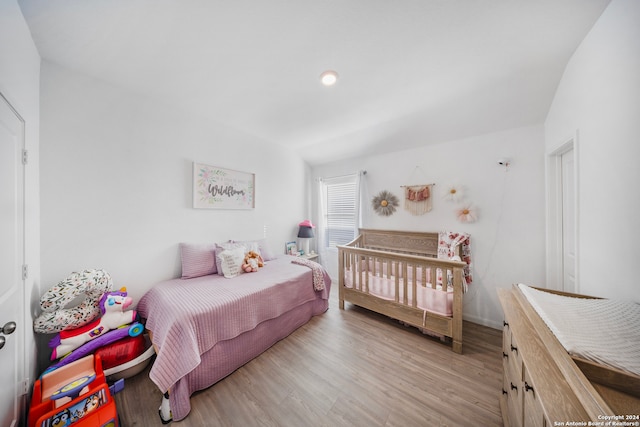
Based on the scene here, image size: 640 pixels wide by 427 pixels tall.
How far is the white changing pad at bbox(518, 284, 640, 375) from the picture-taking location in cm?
68

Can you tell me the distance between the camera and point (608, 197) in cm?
120

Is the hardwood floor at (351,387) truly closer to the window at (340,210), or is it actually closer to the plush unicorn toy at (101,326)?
the plush unicorn toy at (101,326)

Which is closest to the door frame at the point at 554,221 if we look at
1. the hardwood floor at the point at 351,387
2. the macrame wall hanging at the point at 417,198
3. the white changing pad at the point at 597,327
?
the hardwood floor at the point at 351,387

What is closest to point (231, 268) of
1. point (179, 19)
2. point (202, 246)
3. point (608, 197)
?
point (202, 246)

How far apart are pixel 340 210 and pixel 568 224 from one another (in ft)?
8.82

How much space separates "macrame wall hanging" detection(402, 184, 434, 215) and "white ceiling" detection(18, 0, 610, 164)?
79cm

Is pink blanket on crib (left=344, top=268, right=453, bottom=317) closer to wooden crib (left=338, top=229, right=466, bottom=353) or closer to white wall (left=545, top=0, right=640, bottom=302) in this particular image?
wooden crib (left=338, top=229, right=466, bottom=353)

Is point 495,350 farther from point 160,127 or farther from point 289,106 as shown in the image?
point 160,127

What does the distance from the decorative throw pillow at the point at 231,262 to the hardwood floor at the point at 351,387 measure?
88 cm

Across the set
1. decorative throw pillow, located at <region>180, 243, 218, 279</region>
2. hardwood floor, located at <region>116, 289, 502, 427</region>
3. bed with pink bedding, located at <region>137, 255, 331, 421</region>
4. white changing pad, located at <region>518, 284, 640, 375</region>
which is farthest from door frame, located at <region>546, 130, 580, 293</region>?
decorative throw pillow, located at <region>180, 243, 218, 279</region>

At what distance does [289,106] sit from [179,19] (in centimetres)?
115

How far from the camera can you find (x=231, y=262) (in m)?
2.31

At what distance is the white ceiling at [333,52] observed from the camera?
4.01 feet

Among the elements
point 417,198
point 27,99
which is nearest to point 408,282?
point 417,198
